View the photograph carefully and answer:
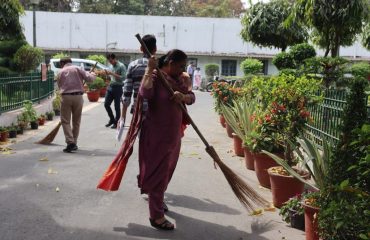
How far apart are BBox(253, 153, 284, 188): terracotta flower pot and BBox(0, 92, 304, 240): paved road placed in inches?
5.8

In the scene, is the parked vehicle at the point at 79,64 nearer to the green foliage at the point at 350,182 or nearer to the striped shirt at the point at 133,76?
the striped shirt at the point at 133,76

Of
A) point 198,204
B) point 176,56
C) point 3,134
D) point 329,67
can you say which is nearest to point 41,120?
point 3,134

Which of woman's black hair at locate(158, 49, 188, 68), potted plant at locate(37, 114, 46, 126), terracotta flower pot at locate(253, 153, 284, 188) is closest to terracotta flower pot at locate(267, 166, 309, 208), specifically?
terracotta flower pot at locate(253, 153, 284, 188)

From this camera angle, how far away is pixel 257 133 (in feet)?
21.4

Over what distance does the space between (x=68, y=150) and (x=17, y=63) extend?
797cm

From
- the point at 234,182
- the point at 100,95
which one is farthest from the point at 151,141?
the point at 100,95

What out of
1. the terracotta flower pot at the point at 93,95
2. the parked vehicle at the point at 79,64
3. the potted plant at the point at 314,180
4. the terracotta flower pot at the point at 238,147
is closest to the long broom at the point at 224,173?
the potted plant at the point at 314,180

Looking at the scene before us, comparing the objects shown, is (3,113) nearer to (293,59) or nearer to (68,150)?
(68,150)

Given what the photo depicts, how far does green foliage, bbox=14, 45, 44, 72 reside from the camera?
15320 mm

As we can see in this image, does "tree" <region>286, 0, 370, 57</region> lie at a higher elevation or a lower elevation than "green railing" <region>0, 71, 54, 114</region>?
higher

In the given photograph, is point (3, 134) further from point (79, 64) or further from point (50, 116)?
point (79, 64)

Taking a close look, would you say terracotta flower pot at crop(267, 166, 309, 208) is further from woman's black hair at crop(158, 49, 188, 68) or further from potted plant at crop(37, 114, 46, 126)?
potted plant at crop(37, 114, 46, 126)

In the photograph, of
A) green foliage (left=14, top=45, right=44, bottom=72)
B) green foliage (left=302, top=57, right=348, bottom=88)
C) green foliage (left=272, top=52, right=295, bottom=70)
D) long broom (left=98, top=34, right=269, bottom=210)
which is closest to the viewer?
long broom (left=98, top=34, right=269, bottom=210)

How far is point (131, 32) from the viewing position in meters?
35.8
